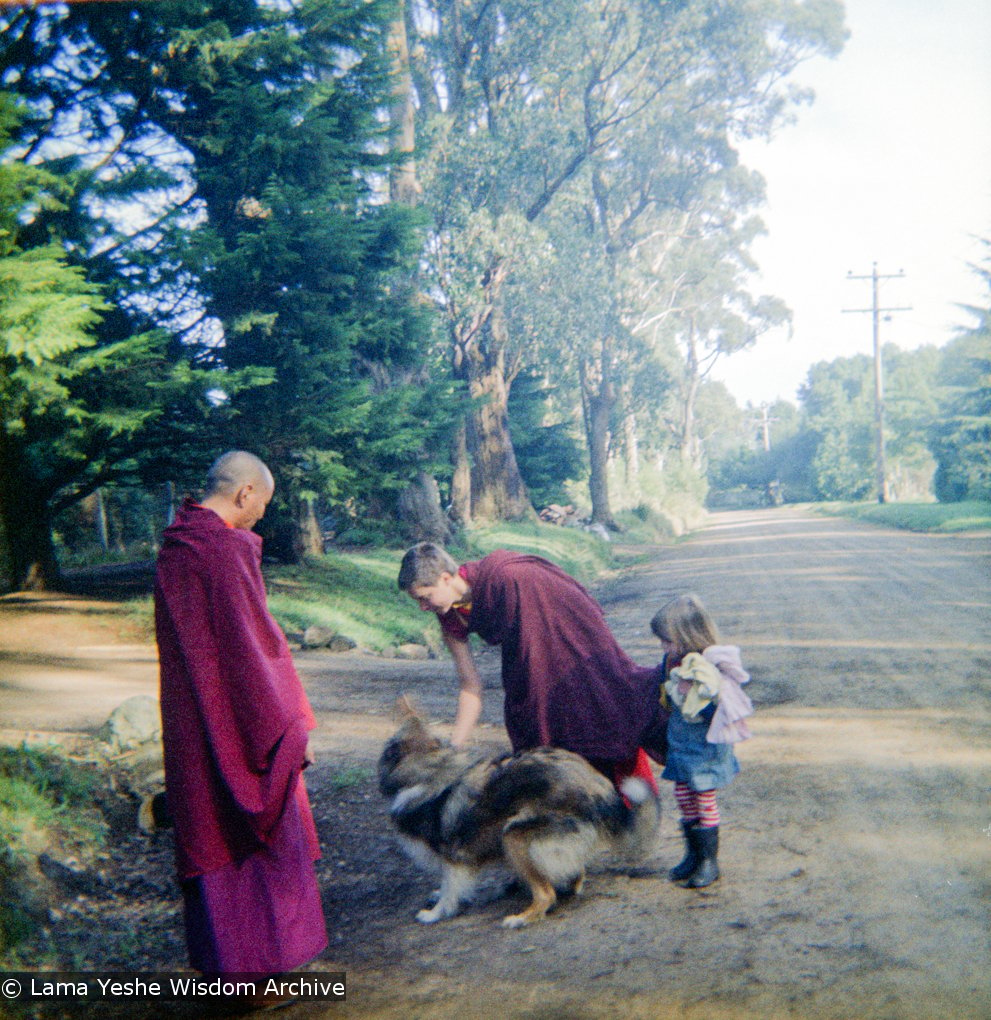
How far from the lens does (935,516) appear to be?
26.5m

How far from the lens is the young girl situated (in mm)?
3834

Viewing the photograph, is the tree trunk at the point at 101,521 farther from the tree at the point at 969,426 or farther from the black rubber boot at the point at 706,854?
the tree at the point at 969,426

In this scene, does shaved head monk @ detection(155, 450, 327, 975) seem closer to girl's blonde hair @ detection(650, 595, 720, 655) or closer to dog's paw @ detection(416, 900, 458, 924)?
dog's paw @ detection(416, 900, 458, 924)

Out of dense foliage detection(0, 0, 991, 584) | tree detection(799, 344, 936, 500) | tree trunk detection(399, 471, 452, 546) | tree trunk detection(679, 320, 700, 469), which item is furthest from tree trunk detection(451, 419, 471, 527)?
tree detection(799, 344, 936, 500)

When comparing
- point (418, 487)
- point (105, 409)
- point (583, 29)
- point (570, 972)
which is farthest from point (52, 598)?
point (583, 29)

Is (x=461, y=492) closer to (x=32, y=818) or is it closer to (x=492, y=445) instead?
(x=492, y=445)

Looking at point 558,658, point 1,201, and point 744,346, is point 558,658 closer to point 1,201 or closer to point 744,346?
point 1,201

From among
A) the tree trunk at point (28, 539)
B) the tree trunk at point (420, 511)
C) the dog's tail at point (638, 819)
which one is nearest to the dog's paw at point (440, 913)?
the dog's tail at point (638, 819)

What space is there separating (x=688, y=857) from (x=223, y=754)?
2.31 m

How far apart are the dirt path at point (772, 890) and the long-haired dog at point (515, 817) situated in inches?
7.9

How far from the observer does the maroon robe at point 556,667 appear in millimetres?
4316

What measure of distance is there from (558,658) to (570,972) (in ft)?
4.92

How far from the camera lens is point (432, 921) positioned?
403 centimetres

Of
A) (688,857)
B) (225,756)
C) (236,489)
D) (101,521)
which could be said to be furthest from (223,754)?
(101,521)
